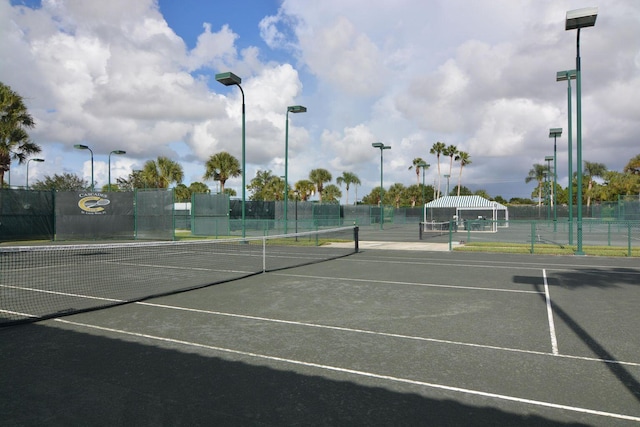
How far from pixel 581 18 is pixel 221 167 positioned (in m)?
42.2

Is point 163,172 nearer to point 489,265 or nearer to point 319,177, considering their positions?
point 319,177

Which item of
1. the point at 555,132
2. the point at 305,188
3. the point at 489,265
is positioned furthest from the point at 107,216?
the point at 305,188

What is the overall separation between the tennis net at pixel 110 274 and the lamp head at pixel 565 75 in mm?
14014

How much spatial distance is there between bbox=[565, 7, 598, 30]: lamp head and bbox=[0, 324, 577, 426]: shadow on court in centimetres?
1796

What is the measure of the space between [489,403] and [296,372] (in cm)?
214

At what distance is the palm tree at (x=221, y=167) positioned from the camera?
5256 cm

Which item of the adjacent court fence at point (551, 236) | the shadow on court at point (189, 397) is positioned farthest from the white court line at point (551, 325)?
the adjacent court fence at point (551, 236)

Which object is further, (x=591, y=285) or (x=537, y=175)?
(x=537, y=175)

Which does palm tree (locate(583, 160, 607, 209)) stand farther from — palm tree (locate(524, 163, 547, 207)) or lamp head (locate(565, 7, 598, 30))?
lamp head (locate(565, 7, 598, 30))

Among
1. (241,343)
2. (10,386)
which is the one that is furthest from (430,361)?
(10,386)

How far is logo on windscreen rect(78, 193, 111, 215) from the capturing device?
28500 mm

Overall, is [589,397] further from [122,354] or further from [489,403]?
[122,354]

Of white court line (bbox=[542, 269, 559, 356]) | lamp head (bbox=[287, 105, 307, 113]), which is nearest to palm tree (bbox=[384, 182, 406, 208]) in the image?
lamp head (bbox=[287, 105, 307, 113])

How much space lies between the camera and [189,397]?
14.5ft
